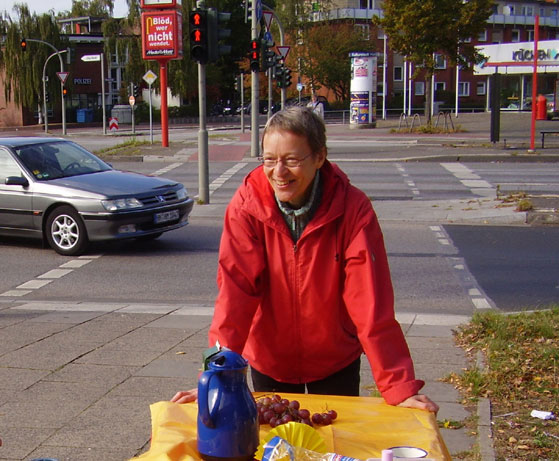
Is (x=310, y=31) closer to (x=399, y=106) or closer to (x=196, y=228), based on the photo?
(x=399, y=106)

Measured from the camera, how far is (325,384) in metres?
3.39

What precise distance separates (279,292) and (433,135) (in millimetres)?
35524

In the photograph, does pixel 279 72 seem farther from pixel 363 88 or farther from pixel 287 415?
pixel 287 415

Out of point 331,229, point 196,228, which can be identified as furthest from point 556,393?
Result: point 196,228

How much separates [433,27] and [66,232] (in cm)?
2825

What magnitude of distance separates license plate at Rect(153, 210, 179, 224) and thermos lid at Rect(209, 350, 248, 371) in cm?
947

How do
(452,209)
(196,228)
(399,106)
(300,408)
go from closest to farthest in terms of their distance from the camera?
(300,408) < (196,228) < (452,209) < (399,106)

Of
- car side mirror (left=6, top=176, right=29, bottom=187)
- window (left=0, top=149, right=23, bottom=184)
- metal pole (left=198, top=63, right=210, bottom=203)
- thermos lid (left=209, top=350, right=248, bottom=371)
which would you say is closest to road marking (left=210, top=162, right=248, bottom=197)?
metal pole (left=198, top=63, right=210, bottom=203)

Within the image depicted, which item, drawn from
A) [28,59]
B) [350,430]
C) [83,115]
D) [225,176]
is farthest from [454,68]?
[350,430]

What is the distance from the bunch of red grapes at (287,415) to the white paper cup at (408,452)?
35 centimetres

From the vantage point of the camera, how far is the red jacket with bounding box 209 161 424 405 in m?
3.03

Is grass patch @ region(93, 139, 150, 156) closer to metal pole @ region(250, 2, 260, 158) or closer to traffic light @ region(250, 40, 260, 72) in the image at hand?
metal pole @ region(250, 2, 260, 158)

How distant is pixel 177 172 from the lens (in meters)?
24.8

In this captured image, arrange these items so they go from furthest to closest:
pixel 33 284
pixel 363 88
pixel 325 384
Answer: pixel 363 88, pixel 33 284, pixel 325 384
